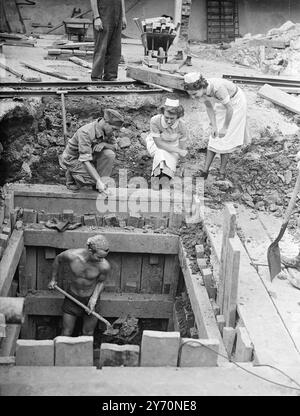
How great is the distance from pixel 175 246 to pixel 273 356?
3163 mm

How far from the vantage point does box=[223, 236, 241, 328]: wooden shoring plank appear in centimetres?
598

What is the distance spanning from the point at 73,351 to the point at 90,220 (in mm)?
3560

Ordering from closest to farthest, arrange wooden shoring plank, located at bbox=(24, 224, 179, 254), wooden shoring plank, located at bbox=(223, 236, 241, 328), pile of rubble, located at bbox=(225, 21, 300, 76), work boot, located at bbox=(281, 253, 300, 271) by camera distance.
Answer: wooden shoring plank, located at bbox=(223, 236, 241, 328), work boot, located at bbox=(281, 253, 300, 271), wooden shoring plank, located at bbox=(24, 224, 179, 254), pile of rubble, located at bbox=(225, 21, 300, 76)

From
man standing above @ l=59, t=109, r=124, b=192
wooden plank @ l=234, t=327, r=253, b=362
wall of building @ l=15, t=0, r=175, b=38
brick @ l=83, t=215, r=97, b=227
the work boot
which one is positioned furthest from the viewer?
wall of building @ l=15, t=0, r=175, b=38

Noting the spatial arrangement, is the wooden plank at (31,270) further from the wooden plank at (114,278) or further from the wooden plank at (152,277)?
the wooden plank at (152,277)

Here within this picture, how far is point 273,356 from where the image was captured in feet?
18.3

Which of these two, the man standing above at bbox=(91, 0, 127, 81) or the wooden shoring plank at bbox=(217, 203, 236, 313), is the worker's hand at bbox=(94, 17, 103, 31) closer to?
the man standing above at bbox=(91, 0, 127, 81)

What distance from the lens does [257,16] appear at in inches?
775

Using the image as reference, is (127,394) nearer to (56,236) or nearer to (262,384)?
(262,384)

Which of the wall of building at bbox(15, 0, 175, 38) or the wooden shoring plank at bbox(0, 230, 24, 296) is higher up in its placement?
the wall of building at bbox(15, 0, 175, 38)

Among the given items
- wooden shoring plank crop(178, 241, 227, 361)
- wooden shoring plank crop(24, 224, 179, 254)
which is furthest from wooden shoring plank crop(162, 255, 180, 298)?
wooden shoring plank crop(178, 241, 227, 361)

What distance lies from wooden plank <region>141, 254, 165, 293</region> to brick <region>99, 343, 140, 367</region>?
3655 mm

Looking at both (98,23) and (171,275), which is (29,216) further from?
(98,23)
